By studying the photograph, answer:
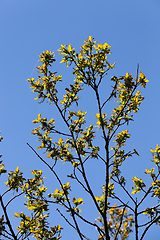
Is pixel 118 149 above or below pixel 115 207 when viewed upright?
above

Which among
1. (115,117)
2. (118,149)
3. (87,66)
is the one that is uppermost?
(87,66)

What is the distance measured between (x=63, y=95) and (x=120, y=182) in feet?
6.17

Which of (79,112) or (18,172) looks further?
(18,172)

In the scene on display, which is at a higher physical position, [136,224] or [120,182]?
[120,182]

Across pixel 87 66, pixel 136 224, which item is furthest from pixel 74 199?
pixel 87 66

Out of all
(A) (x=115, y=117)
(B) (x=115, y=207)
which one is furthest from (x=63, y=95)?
(B) (x=115, y=207)

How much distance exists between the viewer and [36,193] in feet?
15.1

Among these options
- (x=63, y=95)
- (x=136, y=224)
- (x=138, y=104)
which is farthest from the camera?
(x=63, y=95)

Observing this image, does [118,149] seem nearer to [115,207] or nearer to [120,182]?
[120,182]

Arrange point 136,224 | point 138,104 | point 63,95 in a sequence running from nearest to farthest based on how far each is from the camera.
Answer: point 136,224 < point 138,104 < point 63,95

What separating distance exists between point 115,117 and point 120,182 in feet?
3.82

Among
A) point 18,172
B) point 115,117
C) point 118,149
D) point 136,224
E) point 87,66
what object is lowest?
point 136,224

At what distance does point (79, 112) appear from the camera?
15.1 ft

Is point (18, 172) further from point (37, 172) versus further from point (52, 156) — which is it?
point (52, 156)
